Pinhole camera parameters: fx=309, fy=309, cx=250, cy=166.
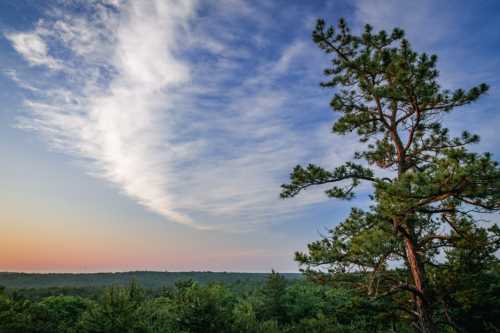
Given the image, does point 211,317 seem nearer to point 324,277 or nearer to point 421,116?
point 324,277

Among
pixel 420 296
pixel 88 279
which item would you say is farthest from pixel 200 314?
pixel 88 279

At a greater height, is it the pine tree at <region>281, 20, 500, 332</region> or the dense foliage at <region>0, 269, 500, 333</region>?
the pine tree at <region>281, 20, 500, 332</region>

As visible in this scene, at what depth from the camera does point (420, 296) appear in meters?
9.55

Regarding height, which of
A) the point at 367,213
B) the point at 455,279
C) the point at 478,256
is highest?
the point at 367,213

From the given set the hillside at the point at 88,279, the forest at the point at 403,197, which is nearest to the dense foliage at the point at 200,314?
the forest at the point at 403,197

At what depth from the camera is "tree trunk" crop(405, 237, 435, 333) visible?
9.37 metres

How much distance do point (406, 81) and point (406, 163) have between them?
3.08 metres

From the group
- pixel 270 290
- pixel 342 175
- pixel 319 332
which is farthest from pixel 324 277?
pixel 270 290

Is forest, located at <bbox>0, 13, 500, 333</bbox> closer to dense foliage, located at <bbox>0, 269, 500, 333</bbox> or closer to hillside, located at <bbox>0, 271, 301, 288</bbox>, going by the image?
dense foliage, located at <bbox>0, 269, 500, 333</bbox>

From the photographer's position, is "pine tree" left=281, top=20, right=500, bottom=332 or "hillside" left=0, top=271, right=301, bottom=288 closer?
"pine tree" left=281, top=20, right=500, bottom=332

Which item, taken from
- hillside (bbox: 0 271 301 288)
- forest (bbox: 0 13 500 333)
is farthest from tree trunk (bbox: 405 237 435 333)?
hillside (bbox: 0 271 301 288)

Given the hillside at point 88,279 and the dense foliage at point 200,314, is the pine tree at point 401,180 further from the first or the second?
the hillside at point 88,279

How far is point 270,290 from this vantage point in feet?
128

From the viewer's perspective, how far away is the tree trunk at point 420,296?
937 centimetres
